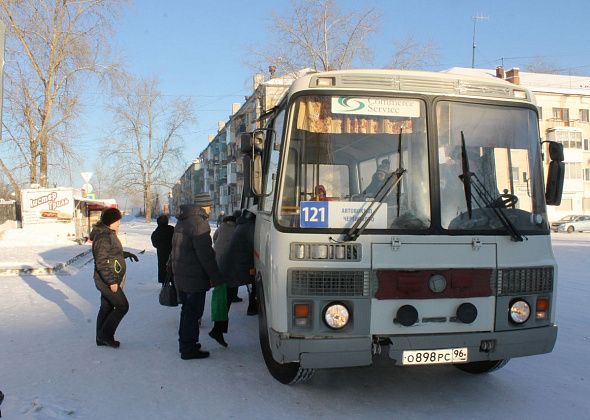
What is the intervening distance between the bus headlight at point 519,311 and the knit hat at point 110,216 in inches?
179

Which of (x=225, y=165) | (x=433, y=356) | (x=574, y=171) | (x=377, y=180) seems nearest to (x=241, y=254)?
(x=377, y=180)

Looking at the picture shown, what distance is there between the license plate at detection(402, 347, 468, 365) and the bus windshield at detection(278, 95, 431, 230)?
104 centimetres

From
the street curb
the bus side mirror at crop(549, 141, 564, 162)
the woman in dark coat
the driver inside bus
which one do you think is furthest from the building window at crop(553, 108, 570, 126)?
the driver inside bus

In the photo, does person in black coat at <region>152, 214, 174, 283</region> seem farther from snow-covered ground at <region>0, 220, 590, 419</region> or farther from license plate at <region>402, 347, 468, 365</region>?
license plate at <region>402, 347, 468, 365</region>

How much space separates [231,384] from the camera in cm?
511

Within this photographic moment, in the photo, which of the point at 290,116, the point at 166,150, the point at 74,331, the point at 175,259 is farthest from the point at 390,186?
the point at 166,150

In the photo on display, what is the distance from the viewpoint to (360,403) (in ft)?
15.3

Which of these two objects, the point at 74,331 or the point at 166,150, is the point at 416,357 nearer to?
the point at 74,331

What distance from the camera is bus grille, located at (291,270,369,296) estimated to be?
424 centimetres

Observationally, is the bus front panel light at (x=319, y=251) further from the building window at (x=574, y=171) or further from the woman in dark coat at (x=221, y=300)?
the building window at (x=574, y=171)

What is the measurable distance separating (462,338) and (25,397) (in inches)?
155

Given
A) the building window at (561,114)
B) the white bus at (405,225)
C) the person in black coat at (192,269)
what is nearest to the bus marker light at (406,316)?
the white bus at (405,225)

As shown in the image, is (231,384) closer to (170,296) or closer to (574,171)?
(170,296)

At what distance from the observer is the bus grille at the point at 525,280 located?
449 cm
